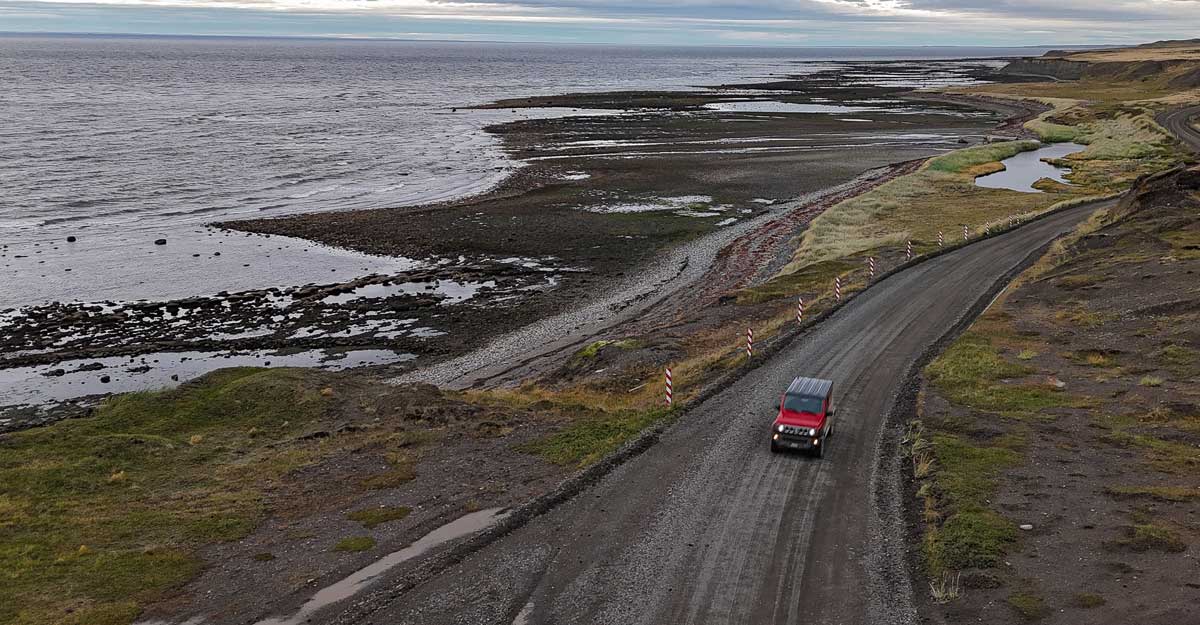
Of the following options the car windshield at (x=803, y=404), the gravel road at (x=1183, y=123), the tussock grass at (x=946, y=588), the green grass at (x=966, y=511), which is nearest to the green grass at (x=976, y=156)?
the gravel road at (x=1183, y=123)

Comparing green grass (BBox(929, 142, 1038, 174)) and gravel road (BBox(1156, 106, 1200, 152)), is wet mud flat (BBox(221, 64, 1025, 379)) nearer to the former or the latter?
green grass (BBox(929, 142, 1038, 174))

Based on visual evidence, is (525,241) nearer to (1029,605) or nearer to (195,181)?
(195,181)

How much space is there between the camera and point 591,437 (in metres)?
30.6

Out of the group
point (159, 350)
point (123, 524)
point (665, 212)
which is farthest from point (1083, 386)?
point (665, 212)

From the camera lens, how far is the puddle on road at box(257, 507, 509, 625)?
1998cm

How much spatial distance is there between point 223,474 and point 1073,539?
25779mm

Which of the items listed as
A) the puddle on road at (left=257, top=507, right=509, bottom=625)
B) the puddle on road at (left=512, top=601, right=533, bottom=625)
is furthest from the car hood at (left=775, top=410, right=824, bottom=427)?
the puddle on road at (left=512, top=601, right=533, bottom=625)

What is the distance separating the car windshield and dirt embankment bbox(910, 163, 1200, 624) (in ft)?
11.1

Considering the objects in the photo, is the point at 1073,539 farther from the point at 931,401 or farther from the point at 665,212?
the point at 665,212

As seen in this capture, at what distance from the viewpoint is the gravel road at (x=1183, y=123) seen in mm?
110625

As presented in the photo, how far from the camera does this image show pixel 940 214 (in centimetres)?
7950

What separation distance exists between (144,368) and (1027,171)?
100604 millimetres

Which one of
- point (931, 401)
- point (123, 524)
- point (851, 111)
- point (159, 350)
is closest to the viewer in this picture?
point (123, 524)

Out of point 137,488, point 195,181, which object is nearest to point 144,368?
point 137,488
